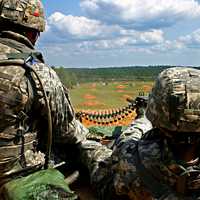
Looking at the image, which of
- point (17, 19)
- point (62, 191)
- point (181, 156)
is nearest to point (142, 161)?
→ point (181, 156)

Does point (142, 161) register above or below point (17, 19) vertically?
below

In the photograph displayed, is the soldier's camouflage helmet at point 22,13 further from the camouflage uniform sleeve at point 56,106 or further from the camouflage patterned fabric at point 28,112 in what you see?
the camouflage uniform sleeve at point 56,106

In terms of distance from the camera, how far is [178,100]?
311cm

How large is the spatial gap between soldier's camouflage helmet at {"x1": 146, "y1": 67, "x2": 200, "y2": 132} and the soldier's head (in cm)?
169

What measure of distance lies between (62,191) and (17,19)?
5.40 ft

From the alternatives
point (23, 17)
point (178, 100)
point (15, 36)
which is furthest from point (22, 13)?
point (178, 100)

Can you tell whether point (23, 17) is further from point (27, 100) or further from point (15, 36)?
point (27, 100)

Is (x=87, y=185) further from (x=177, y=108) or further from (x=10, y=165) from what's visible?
(x=177, y=108)

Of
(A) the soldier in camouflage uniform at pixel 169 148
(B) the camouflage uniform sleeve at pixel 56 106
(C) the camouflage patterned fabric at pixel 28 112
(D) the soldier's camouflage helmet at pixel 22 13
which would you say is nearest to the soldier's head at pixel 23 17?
(D) the soldier's camouflage helmet at pixel 22 13

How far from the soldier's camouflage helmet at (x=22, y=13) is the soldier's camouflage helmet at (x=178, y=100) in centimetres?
168

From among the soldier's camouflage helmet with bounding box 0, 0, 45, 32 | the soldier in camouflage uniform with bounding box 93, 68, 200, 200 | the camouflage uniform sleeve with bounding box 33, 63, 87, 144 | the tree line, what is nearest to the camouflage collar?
the soldier's camouflage helmet with bounding box 0, 0, 45, 32

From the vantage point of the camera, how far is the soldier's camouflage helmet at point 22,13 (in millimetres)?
4438

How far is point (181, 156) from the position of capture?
10.4ft

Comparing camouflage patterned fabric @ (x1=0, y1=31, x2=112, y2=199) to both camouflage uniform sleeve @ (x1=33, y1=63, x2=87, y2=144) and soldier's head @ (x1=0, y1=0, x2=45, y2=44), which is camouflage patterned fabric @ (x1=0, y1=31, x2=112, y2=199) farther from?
soldier's head @ (x1=0, y1=0, x2=45, y2=44)
